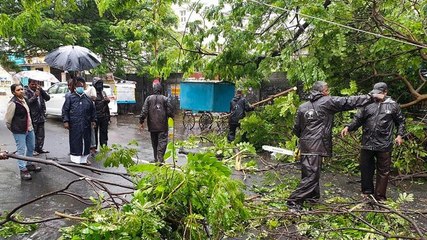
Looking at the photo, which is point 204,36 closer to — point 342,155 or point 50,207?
point 342,155

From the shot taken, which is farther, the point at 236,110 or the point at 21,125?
the point at 236,110

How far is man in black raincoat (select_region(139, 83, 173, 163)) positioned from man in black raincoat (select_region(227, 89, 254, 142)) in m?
3.04

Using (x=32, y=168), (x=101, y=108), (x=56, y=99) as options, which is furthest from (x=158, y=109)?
(x=56, y=99)

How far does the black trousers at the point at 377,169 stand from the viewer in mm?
5533

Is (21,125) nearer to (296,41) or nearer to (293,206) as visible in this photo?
(293,206)

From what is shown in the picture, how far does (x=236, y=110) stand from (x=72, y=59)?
13.9ft

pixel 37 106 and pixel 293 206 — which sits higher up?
pixel 37 106

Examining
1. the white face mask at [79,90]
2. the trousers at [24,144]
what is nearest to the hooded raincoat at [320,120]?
the white face mask at [79,90]

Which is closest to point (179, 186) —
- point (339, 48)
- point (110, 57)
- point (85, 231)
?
point (85, 231)

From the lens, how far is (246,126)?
8.97 metres

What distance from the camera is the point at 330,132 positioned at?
5.08 metres

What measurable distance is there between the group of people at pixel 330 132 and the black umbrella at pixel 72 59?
5321mm

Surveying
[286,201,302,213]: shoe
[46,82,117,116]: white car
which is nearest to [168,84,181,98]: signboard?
[46,82,117,116]: white car

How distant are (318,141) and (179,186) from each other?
2696mm
